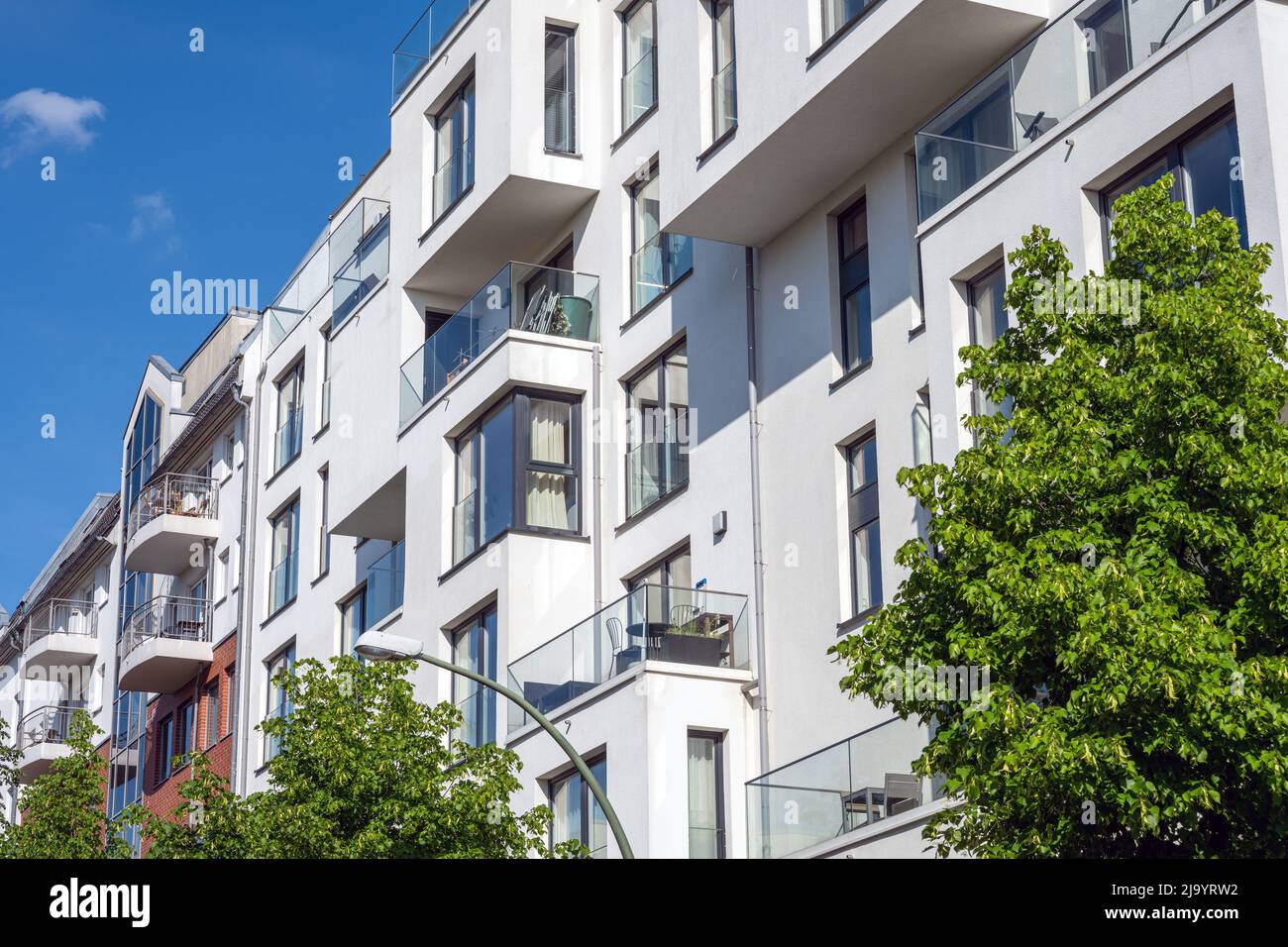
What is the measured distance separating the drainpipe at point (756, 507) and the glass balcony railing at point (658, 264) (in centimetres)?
179

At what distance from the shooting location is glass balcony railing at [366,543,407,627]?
32.4 metres

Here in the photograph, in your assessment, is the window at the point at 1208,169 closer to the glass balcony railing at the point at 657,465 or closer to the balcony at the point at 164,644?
the glass balcony railing at the point at 657,465

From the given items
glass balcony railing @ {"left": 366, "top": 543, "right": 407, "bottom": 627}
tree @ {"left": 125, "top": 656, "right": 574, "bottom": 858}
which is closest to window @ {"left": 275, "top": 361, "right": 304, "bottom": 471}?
glass balcony railing @ {"left": 366, "top": 543, "right": 407, "bottom": 627}

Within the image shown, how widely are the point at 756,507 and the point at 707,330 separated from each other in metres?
2.97

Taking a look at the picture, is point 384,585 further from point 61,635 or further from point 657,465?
point 61,635

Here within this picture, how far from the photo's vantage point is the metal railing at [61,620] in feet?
183

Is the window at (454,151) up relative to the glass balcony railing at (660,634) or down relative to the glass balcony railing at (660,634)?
up

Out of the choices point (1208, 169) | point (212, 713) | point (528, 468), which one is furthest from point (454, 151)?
point (1208, 169)

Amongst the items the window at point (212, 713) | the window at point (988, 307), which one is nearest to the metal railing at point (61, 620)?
the window at point (212, 713)

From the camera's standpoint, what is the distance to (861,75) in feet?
71.6

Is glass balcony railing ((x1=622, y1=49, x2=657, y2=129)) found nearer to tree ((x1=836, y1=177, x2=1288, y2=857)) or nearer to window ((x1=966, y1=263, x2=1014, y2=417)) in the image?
window ((x1=966, y1=263, x2=1014, y2=417))

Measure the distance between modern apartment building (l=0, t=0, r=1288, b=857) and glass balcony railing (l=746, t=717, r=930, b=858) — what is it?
37mm

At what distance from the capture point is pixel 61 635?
54875mm

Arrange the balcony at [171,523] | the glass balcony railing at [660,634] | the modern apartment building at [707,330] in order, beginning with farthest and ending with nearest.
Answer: the balcony at [171,523] < the glass balcony railing at [660,634] < the modern apartment building at [707,330]
